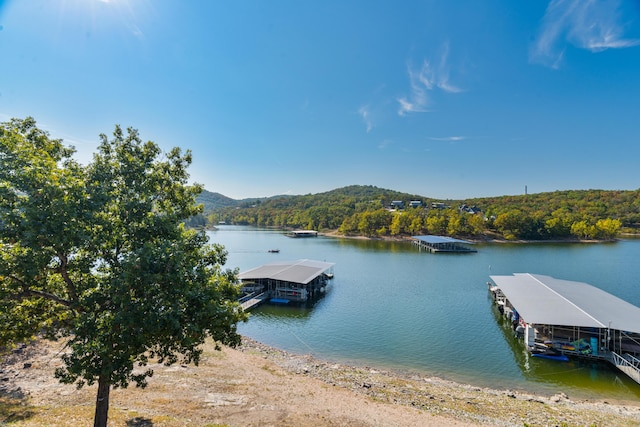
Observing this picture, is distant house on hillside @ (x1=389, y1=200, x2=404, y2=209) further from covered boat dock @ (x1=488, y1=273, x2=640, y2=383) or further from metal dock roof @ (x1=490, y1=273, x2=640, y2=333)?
covered boat dock @ (x1=488, y1=273, x2=640, y2=383)

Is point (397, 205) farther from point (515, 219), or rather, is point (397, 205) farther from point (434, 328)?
point (434, 328)

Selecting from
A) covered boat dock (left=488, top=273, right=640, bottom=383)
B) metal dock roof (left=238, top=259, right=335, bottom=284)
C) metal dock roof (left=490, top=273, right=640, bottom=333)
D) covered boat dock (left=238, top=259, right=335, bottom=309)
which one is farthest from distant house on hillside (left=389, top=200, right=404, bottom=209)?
covered boat dock (left=488, top=273, right=640, bottom=383)

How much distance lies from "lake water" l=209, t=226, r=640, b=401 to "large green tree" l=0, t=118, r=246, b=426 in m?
14.7

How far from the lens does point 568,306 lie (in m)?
22.2

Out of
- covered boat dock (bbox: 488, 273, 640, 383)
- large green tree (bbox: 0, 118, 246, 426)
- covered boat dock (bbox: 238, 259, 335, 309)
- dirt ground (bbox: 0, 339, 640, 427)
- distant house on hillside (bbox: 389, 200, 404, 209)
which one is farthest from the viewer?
distant house on hillside (bbox: 389, 200, 404, 209)

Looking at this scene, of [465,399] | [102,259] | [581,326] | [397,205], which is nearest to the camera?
[102,259]

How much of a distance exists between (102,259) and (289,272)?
2656cm

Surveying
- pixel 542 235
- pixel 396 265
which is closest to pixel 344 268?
pixel 396 265

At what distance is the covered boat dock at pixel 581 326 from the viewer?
747 inches

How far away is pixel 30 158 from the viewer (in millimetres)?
7434

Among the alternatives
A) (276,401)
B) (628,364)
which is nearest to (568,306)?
(628,364)

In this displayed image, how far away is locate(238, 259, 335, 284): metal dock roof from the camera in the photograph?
32.6m

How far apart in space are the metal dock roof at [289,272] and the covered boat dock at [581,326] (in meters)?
18.1

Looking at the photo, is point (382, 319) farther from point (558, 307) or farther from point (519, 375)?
point (558, 307)
